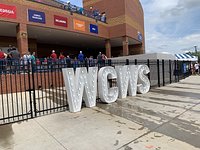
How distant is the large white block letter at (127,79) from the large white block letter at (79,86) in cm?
173

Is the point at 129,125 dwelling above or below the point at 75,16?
below

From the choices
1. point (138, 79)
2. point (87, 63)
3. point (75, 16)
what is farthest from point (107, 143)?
point (75, 16)

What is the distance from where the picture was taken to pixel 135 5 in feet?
108

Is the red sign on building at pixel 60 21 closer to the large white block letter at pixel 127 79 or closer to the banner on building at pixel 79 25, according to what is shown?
the banner on building at pixel 79 25

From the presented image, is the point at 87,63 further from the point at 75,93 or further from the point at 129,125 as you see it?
the point at 129,125

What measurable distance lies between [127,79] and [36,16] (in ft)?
39.1

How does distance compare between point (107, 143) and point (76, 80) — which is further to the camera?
point (76, 80)

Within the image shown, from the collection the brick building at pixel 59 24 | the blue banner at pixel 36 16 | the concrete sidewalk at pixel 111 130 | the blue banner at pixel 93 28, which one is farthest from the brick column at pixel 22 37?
the concrete sidewalk at pixel 111 130

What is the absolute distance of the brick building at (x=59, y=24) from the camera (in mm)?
16875

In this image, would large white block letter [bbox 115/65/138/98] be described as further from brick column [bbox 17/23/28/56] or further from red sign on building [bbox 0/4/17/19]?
red sign on building [bbox 0/4/17/19]

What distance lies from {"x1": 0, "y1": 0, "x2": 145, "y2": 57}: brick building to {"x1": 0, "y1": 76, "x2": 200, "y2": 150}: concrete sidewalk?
12.2 meters

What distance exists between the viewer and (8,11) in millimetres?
15875

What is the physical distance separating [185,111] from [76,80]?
163 inches

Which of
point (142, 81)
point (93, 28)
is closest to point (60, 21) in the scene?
point (93, 28)
